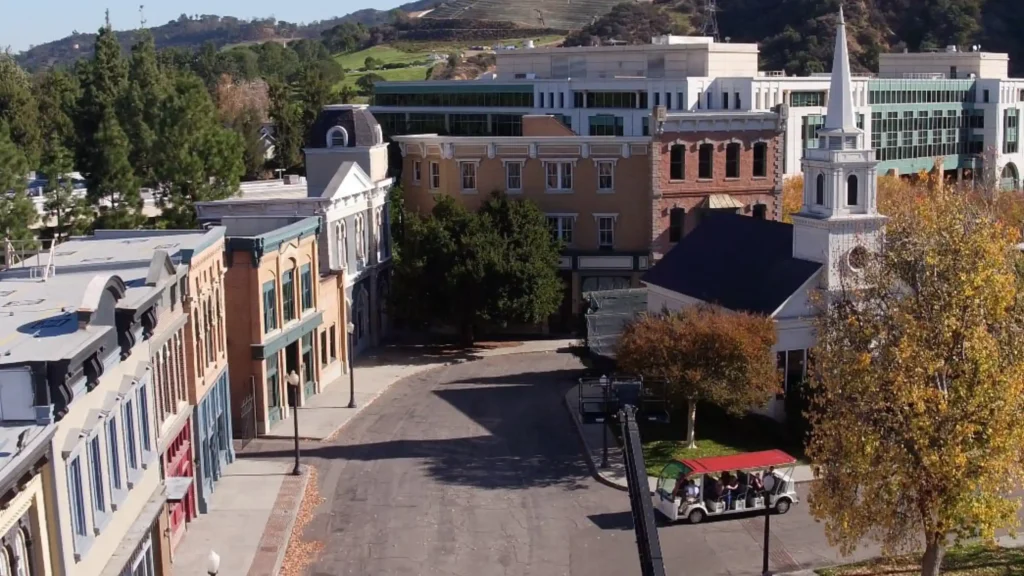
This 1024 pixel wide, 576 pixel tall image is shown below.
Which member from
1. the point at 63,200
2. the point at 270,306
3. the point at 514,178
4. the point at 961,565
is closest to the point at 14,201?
the point at 63,200

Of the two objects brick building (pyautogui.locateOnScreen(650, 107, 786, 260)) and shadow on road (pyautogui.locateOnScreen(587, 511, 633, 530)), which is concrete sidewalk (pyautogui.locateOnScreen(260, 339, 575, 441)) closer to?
brick building (pyautogui.locateOnScreen(650, 107, 786, 260))

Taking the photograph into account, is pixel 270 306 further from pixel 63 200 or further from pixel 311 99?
pixel 311 99

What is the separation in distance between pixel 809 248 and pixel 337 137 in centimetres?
2343

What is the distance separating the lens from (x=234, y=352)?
40094 mm

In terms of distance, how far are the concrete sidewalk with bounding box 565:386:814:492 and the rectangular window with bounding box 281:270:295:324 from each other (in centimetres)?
1039

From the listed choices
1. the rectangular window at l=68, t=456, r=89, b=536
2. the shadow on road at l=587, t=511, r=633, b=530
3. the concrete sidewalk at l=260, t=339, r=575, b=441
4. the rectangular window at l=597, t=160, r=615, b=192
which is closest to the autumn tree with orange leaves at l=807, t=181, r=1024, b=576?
the shadow on road at l=587, t=511, r=633, b=530

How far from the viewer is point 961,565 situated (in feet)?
91.5

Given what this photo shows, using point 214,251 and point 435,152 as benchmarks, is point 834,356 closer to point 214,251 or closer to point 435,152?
point 214,251

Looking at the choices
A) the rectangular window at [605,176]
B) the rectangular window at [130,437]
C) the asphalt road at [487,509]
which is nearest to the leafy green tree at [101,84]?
the rectangular window at [605,176]

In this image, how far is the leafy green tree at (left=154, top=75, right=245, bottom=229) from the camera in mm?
58188

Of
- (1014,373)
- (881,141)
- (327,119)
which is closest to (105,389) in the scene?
(1014,373)

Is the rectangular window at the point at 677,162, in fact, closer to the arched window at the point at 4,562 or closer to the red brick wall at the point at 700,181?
the red brick wall at the point at 700,181

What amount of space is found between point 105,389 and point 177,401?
8929 mm

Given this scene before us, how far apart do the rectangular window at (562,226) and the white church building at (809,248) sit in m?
14.3
